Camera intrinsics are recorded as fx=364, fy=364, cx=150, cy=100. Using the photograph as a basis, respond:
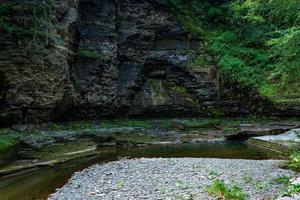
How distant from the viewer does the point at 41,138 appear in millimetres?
14805

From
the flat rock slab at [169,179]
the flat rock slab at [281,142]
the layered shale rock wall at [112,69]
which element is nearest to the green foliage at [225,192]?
the flat rock slab at [169,179]

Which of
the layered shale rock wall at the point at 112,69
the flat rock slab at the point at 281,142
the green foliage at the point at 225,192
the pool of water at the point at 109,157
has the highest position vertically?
the layered shale rock wall at the point at 112,69

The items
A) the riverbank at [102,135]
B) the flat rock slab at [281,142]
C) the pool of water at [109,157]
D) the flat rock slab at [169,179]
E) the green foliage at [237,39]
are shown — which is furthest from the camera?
the green foliage at [237,39]

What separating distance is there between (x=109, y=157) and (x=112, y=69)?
8.30 metres

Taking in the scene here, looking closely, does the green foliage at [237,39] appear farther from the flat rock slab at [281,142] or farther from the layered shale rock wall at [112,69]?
the flat rock slab at [281,142]

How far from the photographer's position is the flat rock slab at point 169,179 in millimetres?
7918

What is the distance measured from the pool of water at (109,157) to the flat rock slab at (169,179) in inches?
24.1

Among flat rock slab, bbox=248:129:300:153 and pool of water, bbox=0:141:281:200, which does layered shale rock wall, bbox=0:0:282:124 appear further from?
flat rock slab, bbox=248:129:300:153

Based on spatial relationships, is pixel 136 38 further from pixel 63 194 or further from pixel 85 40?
pixel 63 194

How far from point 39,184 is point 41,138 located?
15.6 ft

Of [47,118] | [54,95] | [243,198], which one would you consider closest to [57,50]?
[54,95]

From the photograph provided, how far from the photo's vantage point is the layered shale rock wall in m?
16.7

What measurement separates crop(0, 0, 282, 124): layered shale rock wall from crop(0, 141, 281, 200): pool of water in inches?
192

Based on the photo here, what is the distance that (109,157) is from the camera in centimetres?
1412
